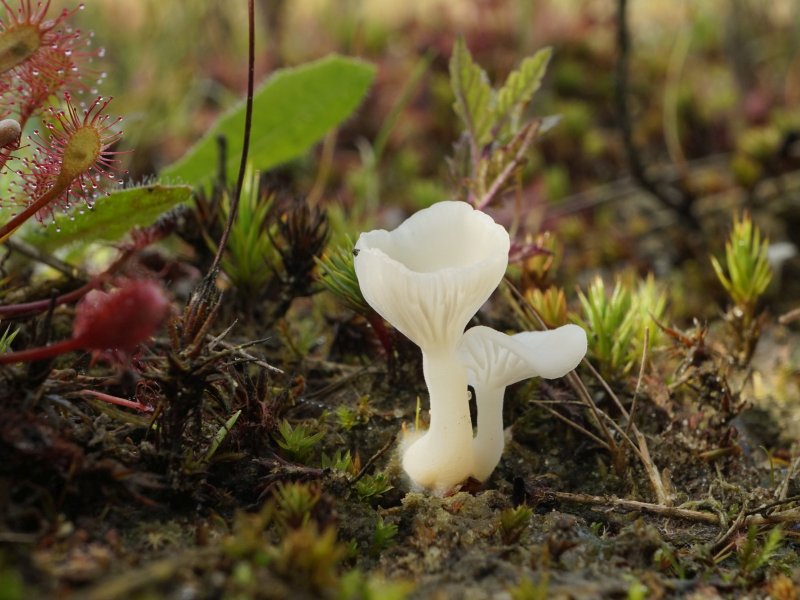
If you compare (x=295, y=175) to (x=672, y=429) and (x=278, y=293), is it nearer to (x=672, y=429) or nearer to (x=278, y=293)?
(x=278, y=293)

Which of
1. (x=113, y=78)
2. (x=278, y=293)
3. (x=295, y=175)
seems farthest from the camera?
(x=113, y=78)

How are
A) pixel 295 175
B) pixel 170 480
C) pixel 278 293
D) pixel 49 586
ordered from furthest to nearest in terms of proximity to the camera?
pixel 295 175 → pixel 278 293 → pixel 170 480 → pixel 49 586

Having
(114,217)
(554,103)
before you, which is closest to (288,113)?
(114,217)

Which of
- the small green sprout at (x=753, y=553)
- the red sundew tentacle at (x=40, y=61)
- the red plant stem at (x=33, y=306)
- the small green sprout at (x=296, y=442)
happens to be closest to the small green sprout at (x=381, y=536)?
the small green sprout at (x=296, y=442)

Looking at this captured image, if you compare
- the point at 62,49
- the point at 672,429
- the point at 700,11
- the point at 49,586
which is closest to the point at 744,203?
the point at 672,429

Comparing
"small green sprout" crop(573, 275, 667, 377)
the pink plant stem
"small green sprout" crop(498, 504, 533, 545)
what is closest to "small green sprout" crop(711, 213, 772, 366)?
"small green sprout" crop(573, 275, 667, 377)

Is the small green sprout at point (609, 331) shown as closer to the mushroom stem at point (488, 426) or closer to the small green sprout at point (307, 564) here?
the mushroom stem at point (488, 426)

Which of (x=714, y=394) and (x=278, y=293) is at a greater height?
(x=278, y=293)

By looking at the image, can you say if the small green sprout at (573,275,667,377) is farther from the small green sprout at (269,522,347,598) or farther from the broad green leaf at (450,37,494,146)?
the small green sprout at (269,522,347,598)
